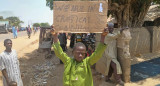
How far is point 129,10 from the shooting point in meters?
8.06

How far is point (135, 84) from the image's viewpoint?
4.39 metres

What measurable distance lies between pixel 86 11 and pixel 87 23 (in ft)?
0.62

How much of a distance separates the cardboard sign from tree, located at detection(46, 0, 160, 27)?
4.79m

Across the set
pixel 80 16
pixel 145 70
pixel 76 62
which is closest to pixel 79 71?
pixel 76 62

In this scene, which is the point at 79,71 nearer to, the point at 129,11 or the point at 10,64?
the point at 10,64

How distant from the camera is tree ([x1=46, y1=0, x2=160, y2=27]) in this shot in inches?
287

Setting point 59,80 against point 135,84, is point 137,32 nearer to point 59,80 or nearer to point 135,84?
point 135,84

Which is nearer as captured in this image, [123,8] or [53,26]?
[53,26]

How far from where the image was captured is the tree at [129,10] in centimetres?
730

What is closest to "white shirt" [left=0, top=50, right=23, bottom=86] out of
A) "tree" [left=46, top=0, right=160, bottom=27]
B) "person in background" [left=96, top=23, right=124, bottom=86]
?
"person in background" [left=96, top=23, right=124, bottom=86]

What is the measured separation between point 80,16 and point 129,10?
629 cm

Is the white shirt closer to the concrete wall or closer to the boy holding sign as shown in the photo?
the boy holding sign

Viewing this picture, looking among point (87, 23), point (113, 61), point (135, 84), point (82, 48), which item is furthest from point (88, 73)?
point (135, 84)

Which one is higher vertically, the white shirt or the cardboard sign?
the cardboard sign
